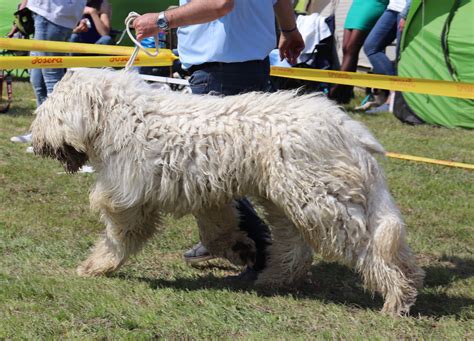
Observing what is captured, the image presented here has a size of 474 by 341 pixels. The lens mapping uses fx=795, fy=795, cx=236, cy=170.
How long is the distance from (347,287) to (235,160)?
1252mm

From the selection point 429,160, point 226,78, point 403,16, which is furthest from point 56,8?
point 403,16

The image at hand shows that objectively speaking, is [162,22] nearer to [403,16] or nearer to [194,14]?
[194,14]

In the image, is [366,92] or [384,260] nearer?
[384,260]

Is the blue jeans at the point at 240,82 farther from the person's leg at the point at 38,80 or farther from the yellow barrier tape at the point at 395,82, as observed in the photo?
the person's leg at the point at 38,80

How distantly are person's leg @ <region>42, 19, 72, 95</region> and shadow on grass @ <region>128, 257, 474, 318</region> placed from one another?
381 centimetres

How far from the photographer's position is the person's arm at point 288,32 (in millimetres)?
5230

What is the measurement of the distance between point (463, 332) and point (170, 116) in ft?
6.36

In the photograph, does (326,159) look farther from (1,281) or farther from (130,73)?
(1,281)

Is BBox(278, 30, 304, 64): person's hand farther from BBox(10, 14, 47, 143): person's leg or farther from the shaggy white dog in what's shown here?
BBox(10, 14, 47, 143): person's leg

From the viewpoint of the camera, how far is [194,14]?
4379 mm

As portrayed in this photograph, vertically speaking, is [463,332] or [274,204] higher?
[274,204]

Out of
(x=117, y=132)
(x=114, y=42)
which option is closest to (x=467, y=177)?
(x=117, y=132)

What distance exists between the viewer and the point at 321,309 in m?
4.46

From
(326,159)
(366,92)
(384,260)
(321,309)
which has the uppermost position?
(326,159)
